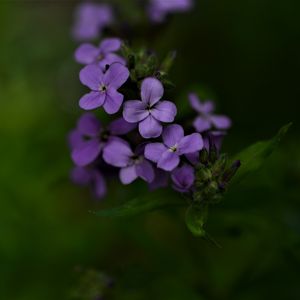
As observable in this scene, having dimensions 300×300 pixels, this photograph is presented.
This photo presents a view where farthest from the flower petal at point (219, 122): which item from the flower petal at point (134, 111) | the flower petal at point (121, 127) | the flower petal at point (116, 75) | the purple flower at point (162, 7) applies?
the purple flower at point (162, 7)

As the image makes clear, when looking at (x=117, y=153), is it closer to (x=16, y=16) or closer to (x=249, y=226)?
(x=249, y=226)

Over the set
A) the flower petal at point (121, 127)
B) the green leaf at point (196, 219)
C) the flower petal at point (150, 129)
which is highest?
the flower petal at point (150, 129)

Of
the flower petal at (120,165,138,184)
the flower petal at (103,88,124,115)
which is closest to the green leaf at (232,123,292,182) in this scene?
the flower petal at (120,165,138,184)

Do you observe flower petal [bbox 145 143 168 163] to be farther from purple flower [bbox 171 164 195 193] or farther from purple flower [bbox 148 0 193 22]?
purple flower [bbox 148 0 193 22]

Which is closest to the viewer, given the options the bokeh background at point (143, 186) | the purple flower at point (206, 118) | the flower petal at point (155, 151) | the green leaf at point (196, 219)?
the green leaf at point (196, 219)

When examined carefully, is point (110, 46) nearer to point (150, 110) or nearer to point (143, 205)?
point (150, 110)

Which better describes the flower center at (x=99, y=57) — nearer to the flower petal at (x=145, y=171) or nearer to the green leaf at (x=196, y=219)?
the flower petal at (x=145, y=171)
